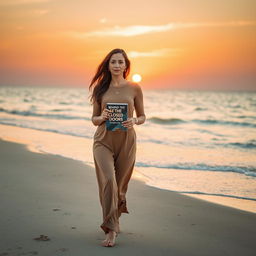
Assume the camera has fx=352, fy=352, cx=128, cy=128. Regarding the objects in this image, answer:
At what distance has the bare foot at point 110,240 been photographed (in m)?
3.96

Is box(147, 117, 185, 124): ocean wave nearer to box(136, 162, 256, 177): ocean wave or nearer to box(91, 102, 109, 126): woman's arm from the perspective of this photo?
box(136, 162, 256, 177): ocean wave

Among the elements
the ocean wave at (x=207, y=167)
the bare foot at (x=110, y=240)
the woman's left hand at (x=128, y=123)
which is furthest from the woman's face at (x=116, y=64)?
the ocean wave at (x=207, y=167)

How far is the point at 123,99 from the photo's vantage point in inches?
163

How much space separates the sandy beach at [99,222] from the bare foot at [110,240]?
0.07 m

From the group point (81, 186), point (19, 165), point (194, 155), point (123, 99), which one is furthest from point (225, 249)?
point (194, 155)

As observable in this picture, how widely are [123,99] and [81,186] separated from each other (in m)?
3.18

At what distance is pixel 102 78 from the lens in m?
4.37

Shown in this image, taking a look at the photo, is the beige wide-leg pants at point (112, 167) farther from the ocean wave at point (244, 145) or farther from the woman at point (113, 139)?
the ocean wave at point (244, 145)

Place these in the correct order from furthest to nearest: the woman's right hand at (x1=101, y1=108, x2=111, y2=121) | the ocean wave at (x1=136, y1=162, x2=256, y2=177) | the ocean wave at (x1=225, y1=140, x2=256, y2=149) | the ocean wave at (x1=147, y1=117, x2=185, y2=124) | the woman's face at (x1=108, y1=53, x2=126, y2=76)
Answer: the ocean wave at (x1=147, y1=117, x2=185, y2=124) < the ocean wave at (x1=225, y1=140, x2=256, y2=149) < the ocean wave at (x1=136, y1=162, x2=256, y2=177) < the woman's face at (x1=108, y1=53, x2=126, y2=76) < the woman's right hand at (x1=101, y1=108, x2=111, y2=121)

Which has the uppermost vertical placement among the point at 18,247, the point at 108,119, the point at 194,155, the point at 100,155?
the point at 108,119

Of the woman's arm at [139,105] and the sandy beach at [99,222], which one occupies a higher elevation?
the woman's arm at [139,105]

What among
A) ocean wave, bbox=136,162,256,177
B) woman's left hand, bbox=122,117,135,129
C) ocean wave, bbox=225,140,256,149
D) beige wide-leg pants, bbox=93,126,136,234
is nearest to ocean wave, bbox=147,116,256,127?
ocean wave, bbox=225,140,256,149

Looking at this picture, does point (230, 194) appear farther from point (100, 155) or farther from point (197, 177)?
point (100, 155)

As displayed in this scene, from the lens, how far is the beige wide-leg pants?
3.95m
